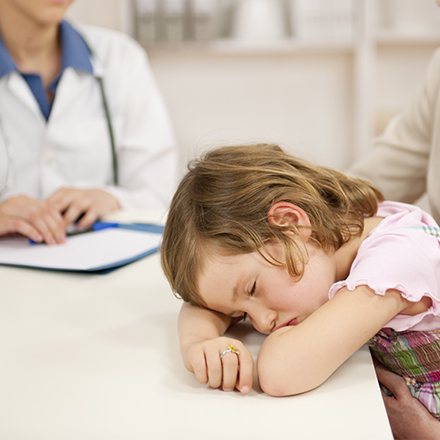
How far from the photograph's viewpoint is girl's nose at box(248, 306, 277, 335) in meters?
0.86

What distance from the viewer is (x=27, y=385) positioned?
0.77m

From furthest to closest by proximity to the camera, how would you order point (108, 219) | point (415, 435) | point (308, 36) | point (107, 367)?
1. point (308, 36)
2. point (108, 219)
3. point (415, 435)
4. point (107, 367)

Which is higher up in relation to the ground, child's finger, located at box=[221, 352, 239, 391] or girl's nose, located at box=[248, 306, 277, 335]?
child's finger, located at box=[221, 352, 239, 391]

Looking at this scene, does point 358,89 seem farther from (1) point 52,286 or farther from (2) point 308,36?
(1) point 52,286

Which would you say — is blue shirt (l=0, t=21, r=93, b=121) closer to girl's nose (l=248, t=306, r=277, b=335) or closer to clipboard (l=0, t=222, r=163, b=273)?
clipboard (l=0, t=222, r=163, b=273)

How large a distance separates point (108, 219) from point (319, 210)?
775mm

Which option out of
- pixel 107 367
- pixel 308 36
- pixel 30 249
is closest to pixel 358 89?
pixel 308 36

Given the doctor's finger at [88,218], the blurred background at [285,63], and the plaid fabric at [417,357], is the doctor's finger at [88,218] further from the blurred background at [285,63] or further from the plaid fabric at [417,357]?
the blurred background at [285,63]

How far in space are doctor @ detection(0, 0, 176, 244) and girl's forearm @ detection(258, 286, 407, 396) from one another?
92cm

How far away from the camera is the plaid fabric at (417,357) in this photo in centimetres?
87

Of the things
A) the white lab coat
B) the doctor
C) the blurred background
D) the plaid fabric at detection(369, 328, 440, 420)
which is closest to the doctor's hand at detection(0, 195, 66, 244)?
the doctor

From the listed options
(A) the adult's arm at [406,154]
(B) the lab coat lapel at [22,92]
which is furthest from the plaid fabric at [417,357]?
(B) the lab coat lapel at [22,92]

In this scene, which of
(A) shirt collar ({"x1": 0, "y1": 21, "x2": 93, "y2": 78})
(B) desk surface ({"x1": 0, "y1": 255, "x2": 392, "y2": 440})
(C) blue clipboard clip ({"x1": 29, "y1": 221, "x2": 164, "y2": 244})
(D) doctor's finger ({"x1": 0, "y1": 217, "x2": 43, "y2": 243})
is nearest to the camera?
(B) desk surface ({"x1": 0, "y1": 255, "x2": 392, "y2": 440})

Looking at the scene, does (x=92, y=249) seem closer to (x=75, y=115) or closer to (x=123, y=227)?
(x=123, y=227)
